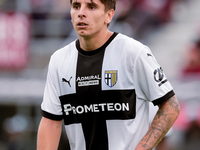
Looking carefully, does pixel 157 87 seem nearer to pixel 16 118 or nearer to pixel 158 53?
pixel 158 53

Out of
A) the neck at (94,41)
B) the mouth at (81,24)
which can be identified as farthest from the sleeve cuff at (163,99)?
the mouth at (81,24)

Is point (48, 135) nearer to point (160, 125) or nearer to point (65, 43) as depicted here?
point (160, 125)

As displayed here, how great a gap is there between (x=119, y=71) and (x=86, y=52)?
1.18 ft

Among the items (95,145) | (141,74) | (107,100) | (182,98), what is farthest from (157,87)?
(182,98)

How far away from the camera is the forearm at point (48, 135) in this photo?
3.80 metres

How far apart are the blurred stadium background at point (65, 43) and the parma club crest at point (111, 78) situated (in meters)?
6.74

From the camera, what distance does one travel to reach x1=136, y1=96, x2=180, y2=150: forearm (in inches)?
131

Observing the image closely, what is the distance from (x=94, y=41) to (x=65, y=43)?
6852 millimetres

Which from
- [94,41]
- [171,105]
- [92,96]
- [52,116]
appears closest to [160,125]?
[171,105]

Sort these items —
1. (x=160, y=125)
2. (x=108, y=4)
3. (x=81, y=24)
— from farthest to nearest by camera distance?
(x=108, y=4), (x=81, y=24), (x=160, y=125)

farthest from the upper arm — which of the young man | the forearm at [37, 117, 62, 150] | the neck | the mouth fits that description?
the forearm at [37, 117, 62, 150]

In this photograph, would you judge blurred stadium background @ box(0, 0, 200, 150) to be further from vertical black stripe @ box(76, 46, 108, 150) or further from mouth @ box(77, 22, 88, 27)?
mouth @ box(77, 22, 88, 27)

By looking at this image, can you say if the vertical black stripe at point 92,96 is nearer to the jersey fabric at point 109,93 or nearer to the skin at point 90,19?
the jersey fabric at point 109,93

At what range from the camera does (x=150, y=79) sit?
338cm
